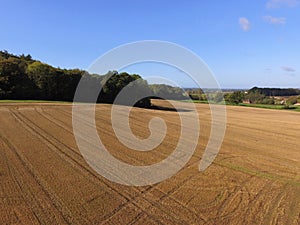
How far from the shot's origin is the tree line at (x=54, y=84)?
4222 cm

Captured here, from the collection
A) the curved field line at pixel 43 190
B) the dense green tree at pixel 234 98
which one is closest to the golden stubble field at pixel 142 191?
the curved field line at pixel 43 190

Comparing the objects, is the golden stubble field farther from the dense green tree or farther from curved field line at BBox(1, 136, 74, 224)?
the dense green tree

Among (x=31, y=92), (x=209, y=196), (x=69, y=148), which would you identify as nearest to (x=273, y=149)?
(x=209, y=196)

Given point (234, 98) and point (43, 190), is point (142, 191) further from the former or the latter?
point (234, 98)

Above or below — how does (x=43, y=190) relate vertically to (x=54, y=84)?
below

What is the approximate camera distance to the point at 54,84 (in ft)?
156

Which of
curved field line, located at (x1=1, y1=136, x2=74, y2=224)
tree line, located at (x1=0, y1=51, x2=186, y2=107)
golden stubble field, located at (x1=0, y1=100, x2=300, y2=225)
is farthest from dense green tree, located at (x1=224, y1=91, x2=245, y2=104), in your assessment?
curved field line, located at (x1=1, y1=136, x2=74, y2=224)

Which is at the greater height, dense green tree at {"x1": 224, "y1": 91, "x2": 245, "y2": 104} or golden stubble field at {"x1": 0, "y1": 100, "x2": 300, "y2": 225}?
dense green tree at {"x1": 224, "y1": 91, "x2": 245, "y2": 104}

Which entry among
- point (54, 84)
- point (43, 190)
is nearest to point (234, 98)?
point (54, 84)

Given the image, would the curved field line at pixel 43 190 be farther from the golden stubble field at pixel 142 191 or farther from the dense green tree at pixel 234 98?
the dense green tree at pixel 234 98

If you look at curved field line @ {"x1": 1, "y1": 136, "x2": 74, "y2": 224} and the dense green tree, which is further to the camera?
the dense green tree

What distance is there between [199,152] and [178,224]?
740cm

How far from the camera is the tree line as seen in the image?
1662 inches

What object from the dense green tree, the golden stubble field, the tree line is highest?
the tree line
